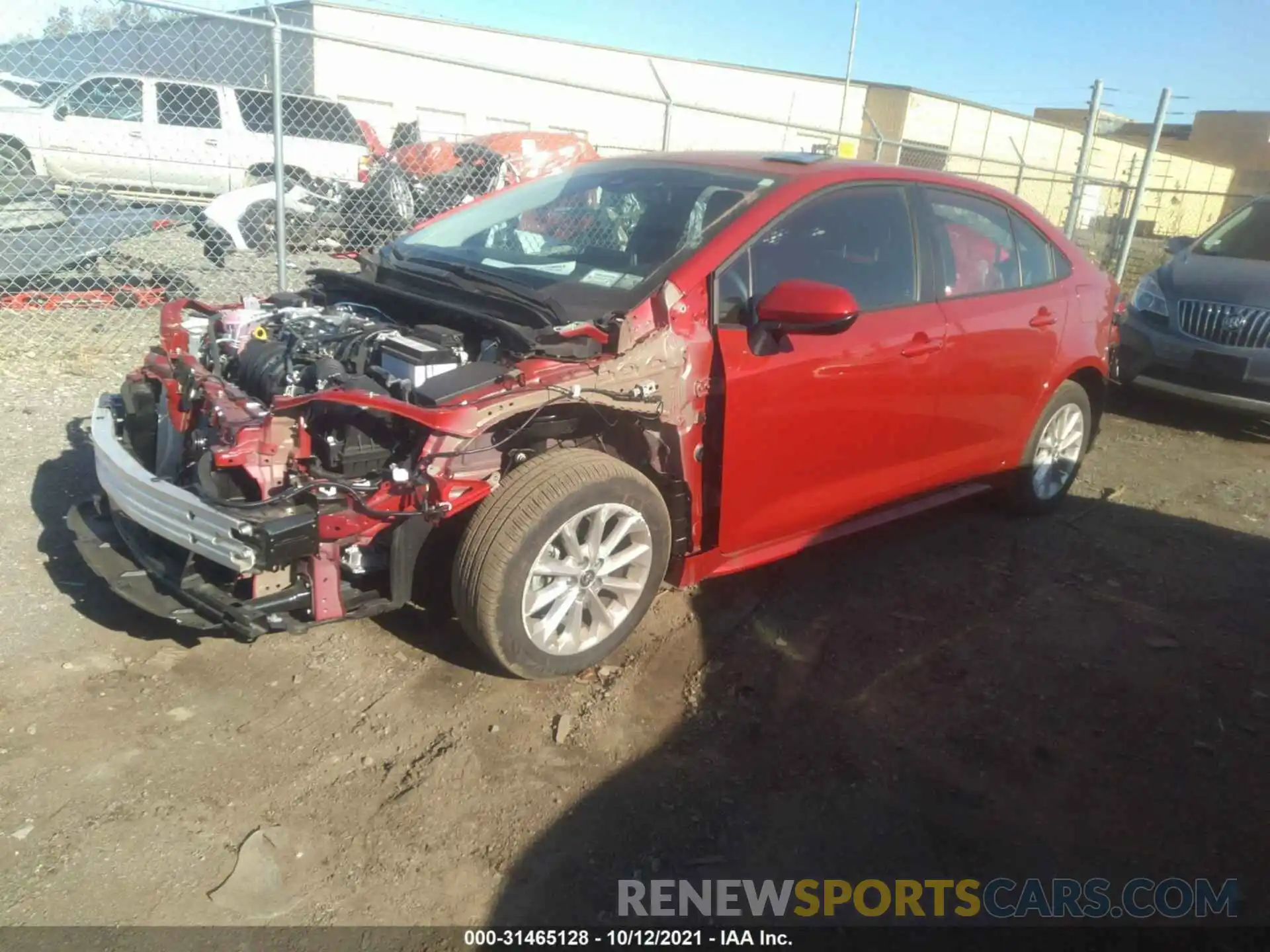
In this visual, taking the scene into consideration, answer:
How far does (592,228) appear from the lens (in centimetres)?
374

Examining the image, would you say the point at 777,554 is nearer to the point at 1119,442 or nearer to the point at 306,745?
the point at 306,745

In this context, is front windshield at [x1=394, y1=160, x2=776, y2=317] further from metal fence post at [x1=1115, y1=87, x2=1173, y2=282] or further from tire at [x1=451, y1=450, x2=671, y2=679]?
metal fence post at [x1=1115, y1=87, x2=1173, y2=282]

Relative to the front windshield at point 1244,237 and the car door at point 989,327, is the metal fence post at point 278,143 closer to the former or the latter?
the car door at point 989,327

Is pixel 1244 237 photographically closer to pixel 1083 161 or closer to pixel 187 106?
pixel 1083 161

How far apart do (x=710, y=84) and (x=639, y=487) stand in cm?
2326

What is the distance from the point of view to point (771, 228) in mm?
3334

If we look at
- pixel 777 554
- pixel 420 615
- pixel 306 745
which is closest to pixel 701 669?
pixel 777 554

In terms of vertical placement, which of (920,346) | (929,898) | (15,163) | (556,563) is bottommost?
(929,898)

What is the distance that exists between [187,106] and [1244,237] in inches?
401

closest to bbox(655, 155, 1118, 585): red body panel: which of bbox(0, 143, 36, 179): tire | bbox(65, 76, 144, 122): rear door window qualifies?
bbox(0, 143, 36, 179): tire

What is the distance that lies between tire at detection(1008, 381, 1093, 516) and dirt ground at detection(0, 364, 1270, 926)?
67 cm

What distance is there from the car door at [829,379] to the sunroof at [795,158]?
261mm

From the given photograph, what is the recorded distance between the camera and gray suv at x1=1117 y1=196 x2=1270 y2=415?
656cm

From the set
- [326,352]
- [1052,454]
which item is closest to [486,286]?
[326,352]
